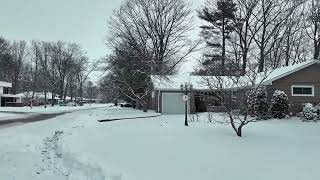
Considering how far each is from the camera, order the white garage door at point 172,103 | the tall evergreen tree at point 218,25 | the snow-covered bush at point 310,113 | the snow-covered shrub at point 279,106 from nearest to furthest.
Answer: the snow-covered bush at point 310,113 → the snow-covered shrub at point 279,106 → the white garage door at point 172,103 → the tall evergreen tree at point 218,25

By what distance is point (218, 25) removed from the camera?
43688 mm

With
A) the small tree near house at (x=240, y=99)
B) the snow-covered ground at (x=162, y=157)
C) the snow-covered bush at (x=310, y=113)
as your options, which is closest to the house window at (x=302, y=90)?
the snow-covered bush at (x=310, y=113)

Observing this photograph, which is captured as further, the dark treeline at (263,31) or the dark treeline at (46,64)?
the dark treeline at (46,64)

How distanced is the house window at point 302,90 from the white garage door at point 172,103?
9.64 m

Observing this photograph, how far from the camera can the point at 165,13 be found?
43.9 metres

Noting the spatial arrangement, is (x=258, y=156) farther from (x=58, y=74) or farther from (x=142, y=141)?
(x=58, y=74)

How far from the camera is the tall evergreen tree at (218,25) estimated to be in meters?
42.1

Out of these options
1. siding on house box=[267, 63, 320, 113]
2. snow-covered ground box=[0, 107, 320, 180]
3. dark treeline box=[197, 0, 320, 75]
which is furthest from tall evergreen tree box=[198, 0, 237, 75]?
snow-covered ground box=[0, 107, 320, 180]

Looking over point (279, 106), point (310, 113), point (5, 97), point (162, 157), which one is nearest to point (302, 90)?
point (279, 106)

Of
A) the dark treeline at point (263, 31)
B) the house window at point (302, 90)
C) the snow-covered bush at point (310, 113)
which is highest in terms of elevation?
the dark treeline at point (263, 31)

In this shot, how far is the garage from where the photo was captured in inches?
1250

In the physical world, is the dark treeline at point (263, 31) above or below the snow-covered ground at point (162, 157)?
above

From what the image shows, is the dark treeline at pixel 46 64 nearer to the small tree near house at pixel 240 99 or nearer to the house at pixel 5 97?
the house at pixel 5 97

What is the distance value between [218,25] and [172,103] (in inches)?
621
